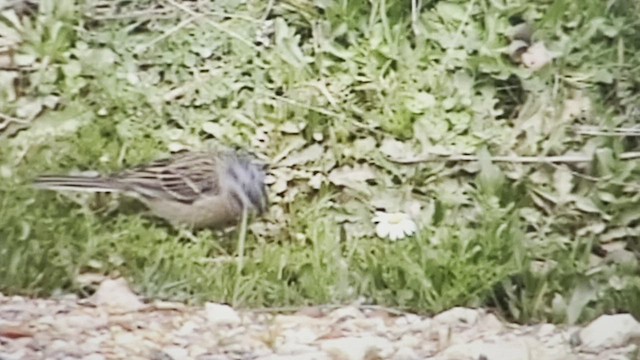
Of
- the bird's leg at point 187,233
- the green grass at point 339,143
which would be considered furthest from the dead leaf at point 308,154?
the bird's leg at point 187,233

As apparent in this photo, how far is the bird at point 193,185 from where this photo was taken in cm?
119

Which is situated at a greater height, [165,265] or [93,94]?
[93,94]

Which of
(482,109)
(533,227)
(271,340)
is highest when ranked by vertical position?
(482,109)

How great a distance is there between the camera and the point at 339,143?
1.21 meters

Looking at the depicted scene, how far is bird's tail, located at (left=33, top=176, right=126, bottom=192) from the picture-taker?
1.19 m

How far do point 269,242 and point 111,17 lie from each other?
251mm

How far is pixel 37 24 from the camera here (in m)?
1.21

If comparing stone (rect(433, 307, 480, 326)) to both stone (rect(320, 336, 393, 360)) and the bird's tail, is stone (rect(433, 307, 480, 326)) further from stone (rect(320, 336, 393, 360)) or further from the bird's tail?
the bird's tail

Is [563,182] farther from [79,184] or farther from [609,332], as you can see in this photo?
[79,184]

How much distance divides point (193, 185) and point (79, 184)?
0.10m

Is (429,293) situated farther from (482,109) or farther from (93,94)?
(93,94)

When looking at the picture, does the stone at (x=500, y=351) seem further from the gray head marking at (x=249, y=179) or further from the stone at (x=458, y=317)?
the gray head marking at (x=249, y=179)

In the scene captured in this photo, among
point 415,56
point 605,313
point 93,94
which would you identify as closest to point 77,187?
point 93,94

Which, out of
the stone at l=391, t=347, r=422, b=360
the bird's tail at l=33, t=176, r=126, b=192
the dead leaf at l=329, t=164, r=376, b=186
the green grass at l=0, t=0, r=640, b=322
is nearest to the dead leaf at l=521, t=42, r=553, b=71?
the green grass at l=0, t=0, r=640, b=322
